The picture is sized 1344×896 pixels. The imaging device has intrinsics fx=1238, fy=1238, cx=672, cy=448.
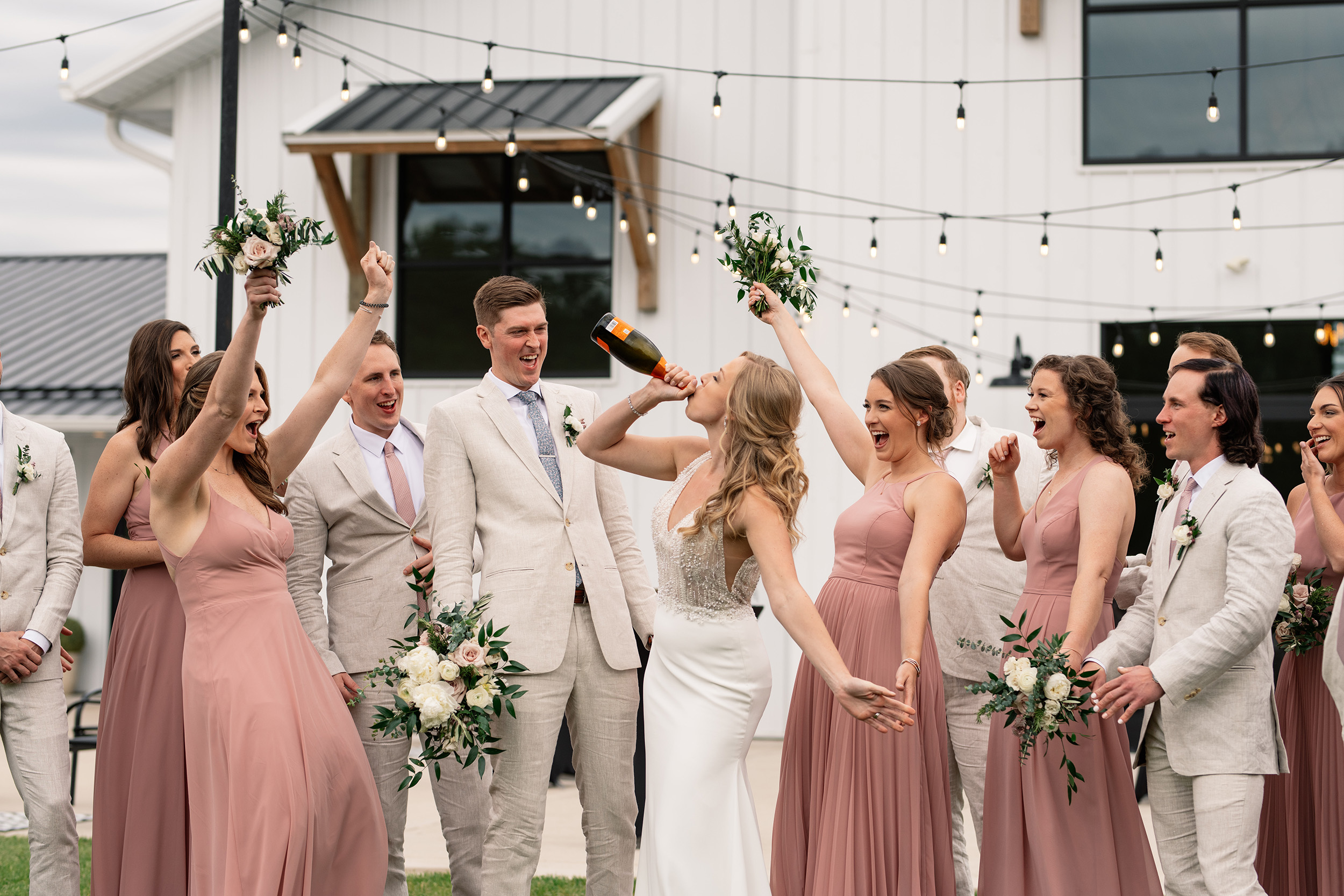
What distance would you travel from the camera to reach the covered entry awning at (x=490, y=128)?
9070mm

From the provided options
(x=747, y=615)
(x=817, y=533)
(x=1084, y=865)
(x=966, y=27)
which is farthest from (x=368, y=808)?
(x=966, y=27)

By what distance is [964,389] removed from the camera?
15.8ft

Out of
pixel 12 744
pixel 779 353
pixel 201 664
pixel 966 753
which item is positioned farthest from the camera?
pixel 779 353

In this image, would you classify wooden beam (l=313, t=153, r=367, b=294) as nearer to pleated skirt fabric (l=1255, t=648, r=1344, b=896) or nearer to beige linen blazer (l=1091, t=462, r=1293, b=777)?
beige linen blazer (l=1091, t=462, r=1293, b=777)

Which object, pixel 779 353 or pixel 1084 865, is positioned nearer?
pixel 1084 865

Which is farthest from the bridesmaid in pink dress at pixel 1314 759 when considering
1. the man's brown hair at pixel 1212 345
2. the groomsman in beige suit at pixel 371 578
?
the groomsman in beige suit at pixel 371 578

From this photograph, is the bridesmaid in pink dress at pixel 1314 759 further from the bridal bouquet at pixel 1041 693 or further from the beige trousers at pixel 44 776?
the beige trousers at pixel 44 776

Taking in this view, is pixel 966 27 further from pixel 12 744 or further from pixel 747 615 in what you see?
pixel 12 744

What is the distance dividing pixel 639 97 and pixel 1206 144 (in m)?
4.14

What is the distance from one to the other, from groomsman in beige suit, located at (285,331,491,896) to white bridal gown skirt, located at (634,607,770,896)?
3.69 feet

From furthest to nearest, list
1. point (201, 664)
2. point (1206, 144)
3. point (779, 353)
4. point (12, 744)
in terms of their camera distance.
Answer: point (779, 353)
point (1206, 144)
point (12, 744)
point (201, 664)

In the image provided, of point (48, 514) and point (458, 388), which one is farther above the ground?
point (458, 388)

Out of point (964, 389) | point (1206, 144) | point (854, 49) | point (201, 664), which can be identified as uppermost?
point (854, 49)

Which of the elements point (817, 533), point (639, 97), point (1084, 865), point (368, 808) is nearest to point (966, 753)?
point (1084, 865)
